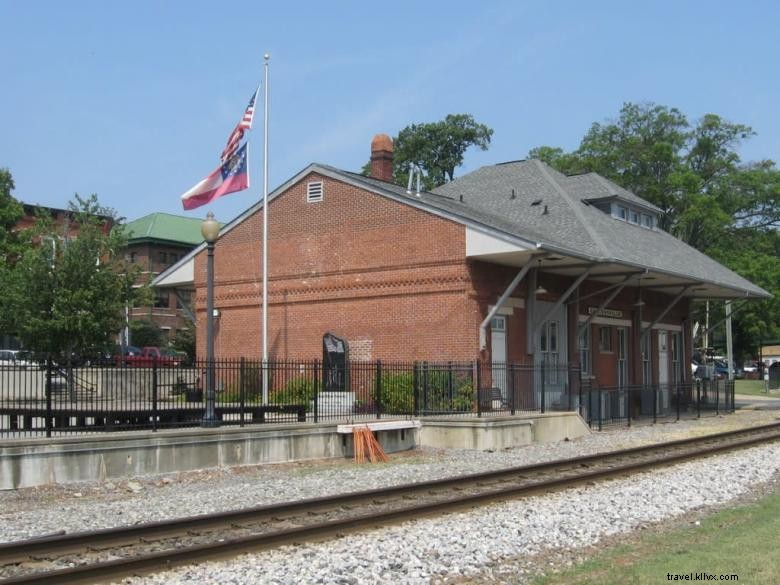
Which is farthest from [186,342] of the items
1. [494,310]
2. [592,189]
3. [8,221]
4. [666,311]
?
[494,310]

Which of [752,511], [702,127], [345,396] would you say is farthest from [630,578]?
[702,127]

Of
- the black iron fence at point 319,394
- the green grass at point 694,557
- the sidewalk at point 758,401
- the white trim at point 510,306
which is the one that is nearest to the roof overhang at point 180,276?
the black iron fence at point 319,394

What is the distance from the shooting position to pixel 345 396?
21984 mm

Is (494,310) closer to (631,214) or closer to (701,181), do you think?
(631,214)

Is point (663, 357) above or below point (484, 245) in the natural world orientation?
below

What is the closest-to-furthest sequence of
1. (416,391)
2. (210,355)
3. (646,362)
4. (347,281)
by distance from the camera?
(210,355)
(416,391)
(347,281)
(646,362)

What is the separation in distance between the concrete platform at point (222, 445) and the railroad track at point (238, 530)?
4.60 meters

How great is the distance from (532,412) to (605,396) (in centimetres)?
454

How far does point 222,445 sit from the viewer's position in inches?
643

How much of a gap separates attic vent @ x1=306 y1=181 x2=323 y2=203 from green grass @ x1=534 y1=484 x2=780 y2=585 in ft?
63.6

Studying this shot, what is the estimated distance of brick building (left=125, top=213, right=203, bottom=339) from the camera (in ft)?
231

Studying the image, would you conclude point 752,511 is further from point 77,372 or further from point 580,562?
point 77,372

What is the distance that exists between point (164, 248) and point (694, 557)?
6978 centimetres

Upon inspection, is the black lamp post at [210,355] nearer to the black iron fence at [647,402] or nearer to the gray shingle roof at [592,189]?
the black iron fence at [647,402]
